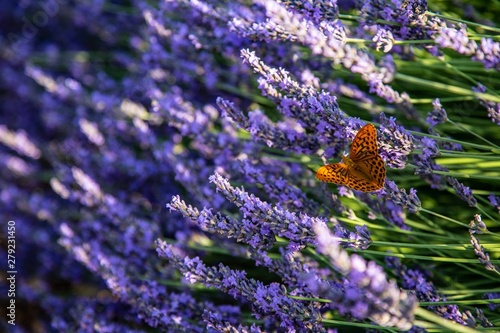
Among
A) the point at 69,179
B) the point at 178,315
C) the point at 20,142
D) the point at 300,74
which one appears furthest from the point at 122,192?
the point at 300,74

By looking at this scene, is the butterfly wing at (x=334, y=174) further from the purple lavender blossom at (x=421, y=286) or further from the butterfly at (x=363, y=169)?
the purple lavender blossom at (x=421, y=286)

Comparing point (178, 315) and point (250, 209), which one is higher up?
point (250, 209)

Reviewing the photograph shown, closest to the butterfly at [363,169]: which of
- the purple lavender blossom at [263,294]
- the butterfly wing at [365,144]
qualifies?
the butterfly wing at [365,144]

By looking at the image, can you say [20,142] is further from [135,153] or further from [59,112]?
[135,153]

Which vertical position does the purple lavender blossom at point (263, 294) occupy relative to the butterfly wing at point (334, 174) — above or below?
below

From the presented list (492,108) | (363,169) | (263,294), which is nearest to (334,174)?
(363,169)

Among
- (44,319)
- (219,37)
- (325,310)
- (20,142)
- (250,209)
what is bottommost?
(44,319)

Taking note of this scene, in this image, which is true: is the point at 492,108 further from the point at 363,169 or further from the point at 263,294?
the point at 263,294
